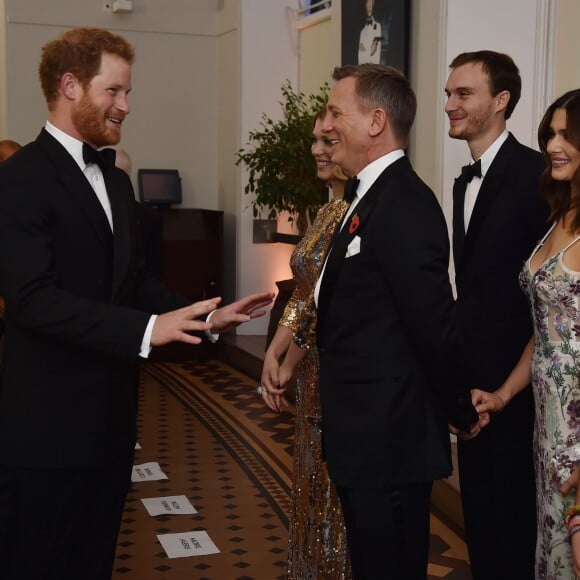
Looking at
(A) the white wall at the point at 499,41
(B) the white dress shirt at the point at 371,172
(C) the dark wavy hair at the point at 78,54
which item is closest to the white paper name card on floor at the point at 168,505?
(A) the white wall at the point at 499,41

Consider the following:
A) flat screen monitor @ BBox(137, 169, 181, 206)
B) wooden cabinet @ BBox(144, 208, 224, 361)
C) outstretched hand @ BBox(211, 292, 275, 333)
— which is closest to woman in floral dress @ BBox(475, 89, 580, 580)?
outstretched hand @ BBox(211, 292, 275, 333)

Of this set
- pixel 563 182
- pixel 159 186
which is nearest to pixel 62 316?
pixel 563 182

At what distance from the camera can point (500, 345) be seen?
132 inches

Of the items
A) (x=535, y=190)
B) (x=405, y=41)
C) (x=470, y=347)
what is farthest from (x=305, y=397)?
(x=405, y=41)

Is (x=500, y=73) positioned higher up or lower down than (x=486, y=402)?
higher up

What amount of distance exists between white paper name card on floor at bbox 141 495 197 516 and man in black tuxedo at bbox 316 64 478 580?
253cm

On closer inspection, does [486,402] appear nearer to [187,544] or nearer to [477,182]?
[477,182]

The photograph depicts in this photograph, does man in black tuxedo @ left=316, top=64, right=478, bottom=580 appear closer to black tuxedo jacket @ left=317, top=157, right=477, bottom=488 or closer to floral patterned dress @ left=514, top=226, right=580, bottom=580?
black tuxedo jacket @ left=317, top=157, right=477, bottom=488

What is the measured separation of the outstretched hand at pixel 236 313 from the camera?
8.70 ft

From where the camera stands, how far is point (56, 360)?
8.23 ft

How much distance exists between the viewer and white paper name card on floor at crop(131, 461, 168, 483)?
5.58m

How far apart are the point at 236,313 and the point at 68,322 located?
1.65 feet

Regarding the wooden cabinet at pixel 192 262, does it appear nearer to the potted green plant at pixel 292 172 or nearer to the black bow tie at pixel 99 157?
the potted green plant at pixel 292 172

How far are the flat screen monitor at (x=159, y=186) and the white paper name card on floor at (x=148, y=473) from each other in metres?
4.63
